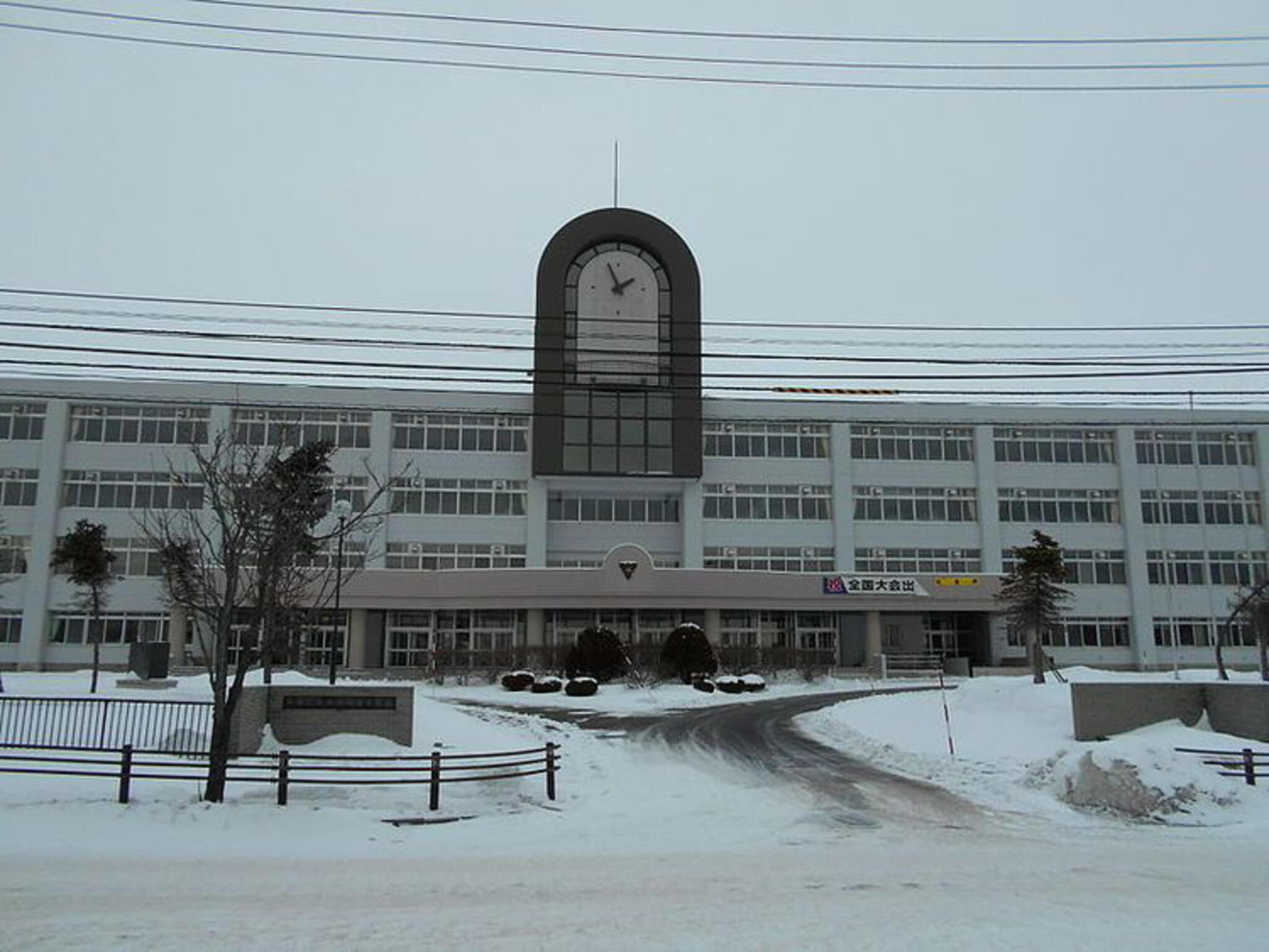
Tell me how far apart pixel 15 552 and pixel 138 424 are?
8.64m

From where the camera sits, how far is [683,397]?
182ft

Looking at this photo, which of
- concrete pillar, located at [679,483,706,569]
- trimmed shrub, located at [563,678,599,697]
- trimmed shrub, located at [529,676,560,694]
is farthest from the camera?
concrete pillar, located at [679,483,706,569]

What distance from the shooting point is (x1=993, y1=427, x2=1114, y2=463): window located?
57688mm

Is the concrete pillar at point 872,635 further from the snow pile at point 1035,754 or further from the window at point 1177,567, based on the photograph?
the snow pile at point 1035,754

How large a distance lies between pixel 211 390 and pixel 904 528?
38.2 meters

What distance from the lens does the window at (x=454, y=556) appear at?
53062 millimetres

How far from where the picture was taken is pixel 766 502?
2201 inches

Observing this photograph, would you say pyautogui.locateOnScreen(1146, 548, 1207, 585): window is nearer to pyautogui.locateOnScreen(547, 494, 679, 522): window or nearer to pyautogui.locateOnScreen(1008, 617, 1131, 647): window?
pyautogui.locateOnScreen(1008, 617, 1131, 647): window

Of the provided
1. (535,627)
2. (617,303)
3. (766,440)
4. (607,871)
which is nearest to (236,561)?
(607,871)

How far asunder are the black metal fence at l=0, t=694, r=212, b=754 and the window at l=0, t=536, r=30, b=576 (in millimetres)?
37512

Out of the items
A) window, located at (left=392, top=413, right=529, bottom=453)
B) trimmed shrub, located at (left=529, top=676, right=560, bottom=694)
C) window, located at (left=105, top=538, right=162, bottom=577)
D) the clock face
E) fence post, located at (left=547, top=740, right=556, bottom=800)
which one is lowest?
fence post, located at (left=547, top=740, right=556, bottom=800)

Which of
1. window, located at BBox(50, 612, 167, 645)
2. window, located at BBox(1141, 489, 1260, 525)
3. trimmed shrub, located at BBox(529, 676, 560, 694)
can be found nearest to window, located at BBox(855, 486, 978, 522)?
window, located at BBox(1141, 489, 1260, 525)

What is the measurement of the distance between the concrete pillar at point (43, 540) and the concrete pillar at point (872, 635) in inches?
1640

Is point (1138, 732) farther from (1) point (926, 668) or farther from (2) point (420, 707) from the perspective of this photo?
(1) point (926, 668)
